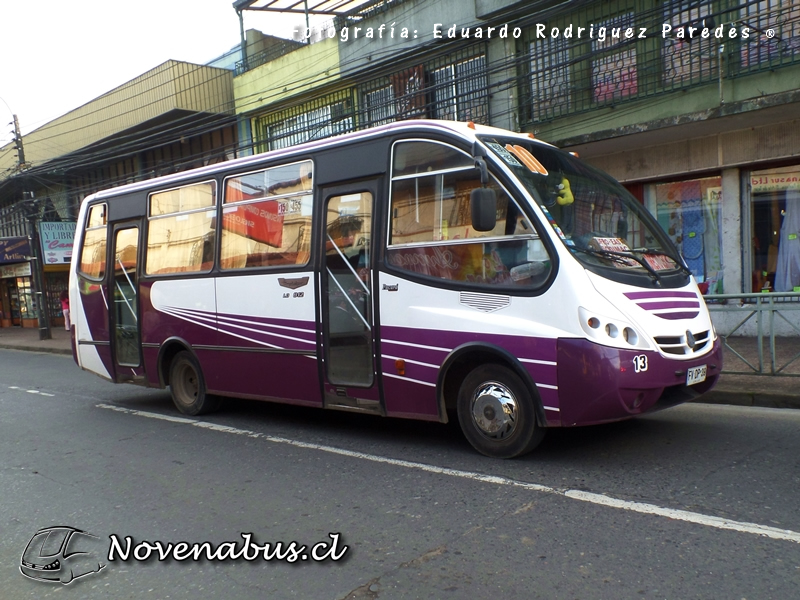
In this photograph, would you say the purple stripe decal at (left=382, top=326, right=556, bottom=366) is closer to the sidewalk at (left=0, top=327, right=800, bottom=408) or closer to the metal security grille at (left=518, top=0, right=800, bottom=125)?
the sidewalk at (left=0, top=327, right=800, bottom=408)

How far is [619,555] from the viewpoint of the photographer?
3.80 meters

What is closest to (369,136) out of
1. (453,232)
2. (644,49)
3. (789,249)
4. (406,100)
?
(453,232)

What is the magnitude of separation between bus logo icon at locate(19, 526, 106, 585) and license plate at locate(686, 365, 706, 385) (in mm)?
4228

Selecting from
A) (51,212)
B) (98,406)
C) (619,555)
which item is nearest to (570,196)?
(619,555)

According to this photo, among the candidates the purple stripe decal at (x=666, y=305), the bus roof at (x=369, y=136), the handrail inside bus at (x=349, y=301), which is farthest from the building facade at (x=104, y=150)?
the purple stripe decal at (x=666, y=305)

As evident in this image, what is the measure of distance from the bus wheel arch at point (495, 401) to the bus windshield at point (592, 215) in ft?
3.37

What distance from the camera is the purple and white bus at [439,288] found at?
5270mm

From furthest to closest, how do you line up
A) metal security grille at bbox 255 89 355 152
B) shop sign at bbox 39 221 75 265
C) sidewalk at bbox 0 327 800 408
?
1. shop sign at bbox 39 221 75 265
2. metal security grille at bbox 255 89 355 152
3. sidewalk at bbox 0 327 800 408

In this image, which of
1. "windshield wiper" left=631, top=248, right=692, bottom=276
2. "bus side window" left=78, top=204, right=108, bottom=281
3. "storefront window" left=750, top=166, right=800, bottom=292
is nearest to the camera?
"windshield wiper" left=631, top=248, right=692, bottom=276

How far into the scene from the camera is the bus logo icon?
4.18 metres

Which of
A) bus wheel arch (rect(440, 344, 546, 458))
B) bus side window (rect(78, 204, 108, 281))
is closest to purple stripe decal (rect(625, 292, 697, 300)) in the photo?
bus wheel arch (rect(440, 344, 546, 458))

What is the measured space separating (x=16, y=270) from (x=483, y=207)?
33.0 metres

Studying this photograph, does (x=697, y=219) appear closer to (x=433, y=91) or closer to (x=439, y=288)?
(x=433, y=91)

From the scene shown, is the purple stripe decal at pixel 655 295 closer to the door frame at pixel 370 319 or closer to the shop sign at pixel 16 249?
the door frame at pixel 370 319
